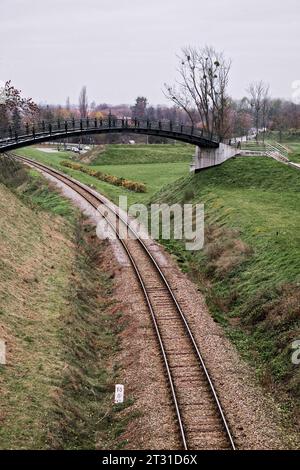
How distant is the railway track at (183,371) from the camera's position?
53.2ft

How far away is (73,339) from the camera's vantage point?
73.8ft

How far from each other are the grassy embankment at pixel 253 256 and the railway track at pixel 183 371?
2.24m

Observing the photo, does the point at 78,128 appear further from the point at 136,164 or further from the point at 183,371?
the point at 136,164

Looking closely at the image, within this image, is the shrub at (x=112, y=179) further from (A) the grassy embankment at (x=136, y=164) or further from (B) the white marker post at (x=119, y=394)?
(B) the white marker post at (x=119, y=394)

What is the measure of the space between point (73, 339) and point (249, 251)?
1244cm

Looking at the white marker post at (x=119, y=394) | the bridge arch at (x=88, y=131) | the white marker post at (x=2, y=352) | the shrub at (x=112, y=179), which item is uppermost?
the bridge arch at (x=88, y=131)

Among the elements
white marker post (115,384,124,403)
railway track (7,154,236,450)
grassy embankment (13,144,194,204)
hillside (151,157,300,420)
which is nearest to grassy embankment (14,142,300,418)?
hillside (151,157,300,420)

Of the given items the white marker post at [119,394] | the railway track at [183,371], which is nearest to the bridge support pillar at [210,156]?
the railway track at [183,371]

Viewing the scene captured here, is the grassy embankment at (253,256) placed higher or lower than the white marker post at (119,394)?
higher

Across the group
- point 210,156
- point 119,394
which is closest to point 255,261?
point 119,394

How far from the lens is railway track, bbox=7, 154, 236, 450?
16.2 metres

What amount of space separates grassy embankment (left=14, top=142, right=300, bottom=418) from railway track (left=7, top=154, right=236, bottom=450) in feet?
7.34
